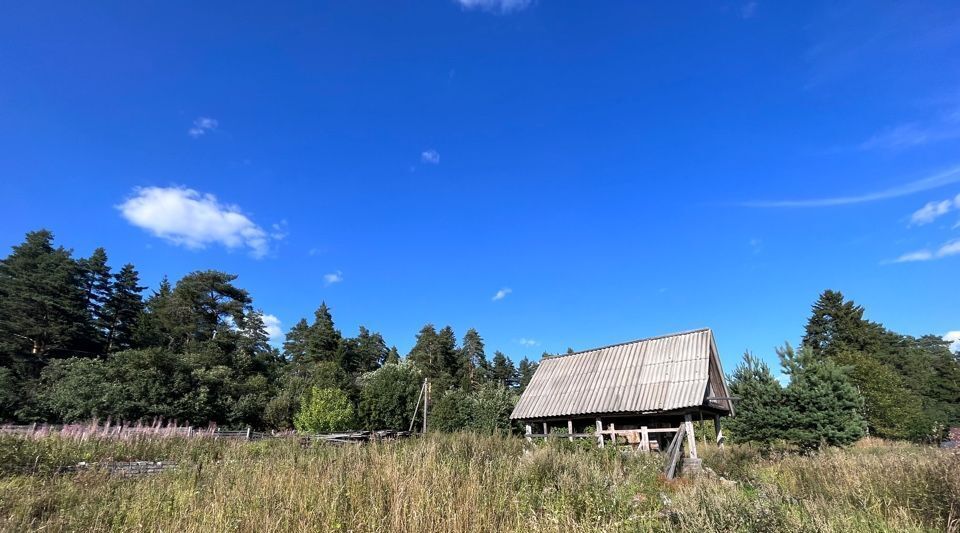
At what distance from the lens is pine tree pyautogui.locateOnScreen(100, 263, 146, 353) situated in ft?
134

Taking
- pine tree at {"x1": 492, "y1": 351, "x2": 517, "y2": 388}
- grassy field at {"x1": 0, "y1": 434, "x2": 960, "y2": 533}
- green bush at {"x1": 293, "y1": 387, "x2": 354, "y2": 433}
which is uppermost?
pine tree at {"x1": 492, "y1": 351, "x2": 517, "y2": 388}

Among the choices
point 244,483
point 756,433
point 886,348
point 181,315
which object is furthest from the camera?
point 886,348

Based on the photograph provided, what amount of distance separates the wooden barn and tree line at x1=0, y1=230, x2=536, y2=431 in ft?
24.2

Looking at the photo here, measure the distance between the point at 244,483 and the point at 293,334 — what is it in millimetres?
58933

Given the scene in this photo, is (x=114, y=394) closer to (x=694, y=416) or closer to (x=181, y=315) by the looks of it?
(x=181, y=315)

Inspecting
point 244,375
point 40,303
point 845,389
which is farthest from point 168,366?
point 845,389

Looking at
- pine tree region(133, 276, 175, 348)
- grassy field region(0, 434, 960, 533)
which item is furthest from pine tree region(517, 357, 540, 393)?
grassy field region(0, 434, 960, 533)

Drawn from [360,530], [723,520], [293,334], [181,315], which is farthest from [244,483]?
[293,334]

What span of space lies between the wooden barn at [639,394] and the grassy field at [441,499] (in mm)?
8481

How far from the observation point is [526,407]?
69.7 feet

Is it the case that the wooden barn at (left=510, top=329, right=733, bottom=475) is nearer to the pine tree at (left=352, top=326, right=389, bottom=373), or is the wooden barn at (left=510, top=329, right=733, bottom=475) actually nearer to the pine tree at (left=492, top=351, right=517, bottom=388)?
the pine tree at (left=352, top=326, right=389, bottom=373)

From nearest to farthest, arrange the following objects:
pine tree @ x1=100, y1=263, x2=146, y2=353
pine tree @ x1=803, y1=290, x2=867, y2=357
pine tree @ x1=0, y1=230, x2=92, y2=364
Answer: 1. pine tree @ x1=0, y1=230, x2=92, y2=364
2. pine tree @ x1=100, y1=263, x2=146, y2=353
3. pine tree @ x1=803, y1=290, x2=867, y2=357

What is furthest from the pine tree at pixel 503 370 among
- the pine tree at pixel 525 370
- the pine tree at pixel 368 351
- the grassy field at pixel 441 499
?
the grassy field at pixel 441 499

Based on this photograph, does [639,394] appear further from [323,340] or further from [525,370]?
[525,370]
